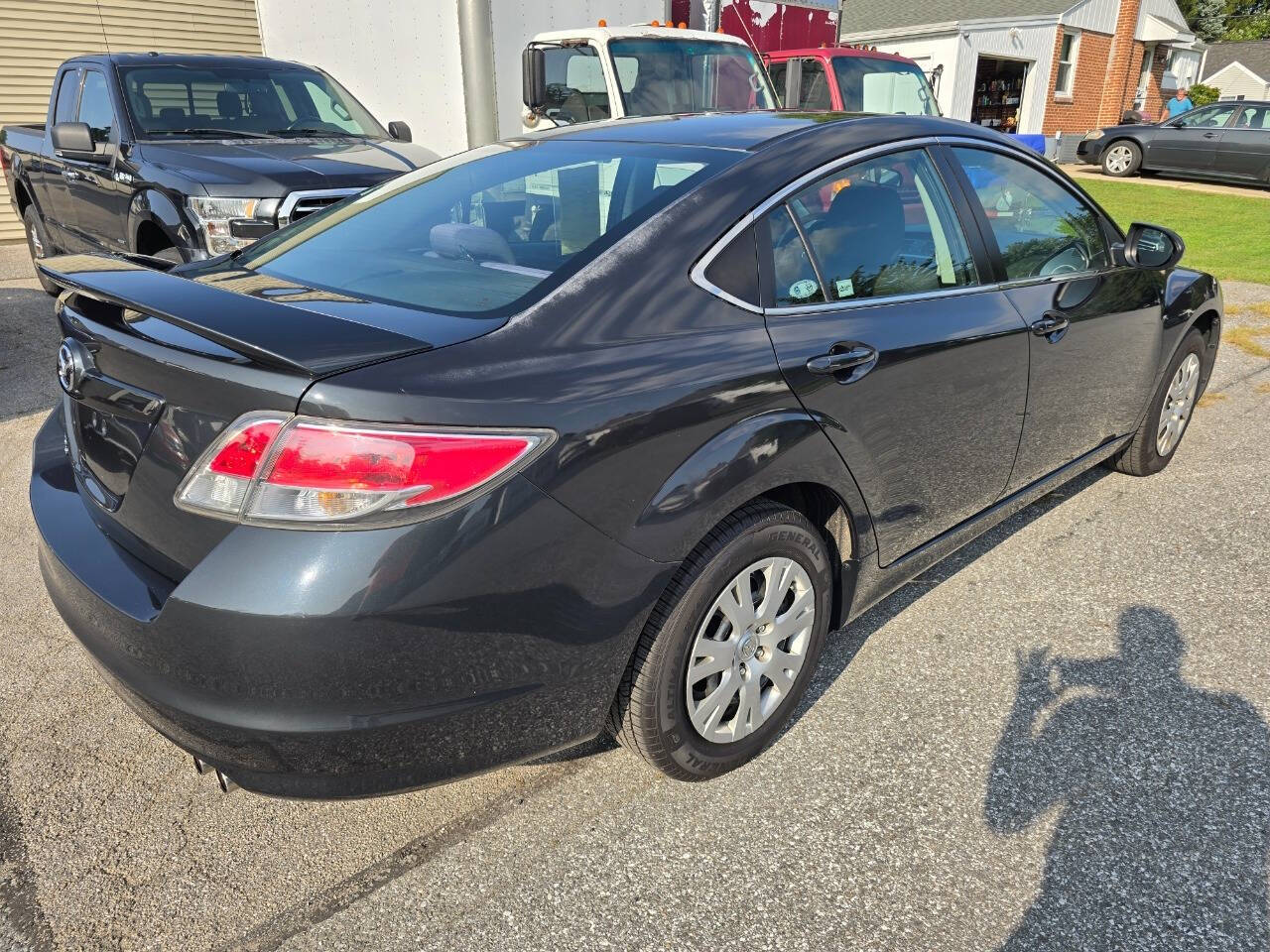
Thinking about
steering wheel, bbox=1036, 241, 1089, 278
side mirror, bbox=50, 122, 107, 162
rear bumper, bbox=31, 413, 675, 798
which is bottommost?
rear bumper, bbox=31, 413, 675, 798

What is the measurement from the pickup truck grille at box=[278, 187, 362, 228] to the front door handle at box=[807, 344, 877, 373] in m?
3.72

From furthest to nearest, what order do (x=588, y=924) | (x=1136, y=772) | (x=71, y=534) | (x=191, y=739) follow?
(x=1136, y=772) < (x=71, y=534) < (x=588, y=924) < (x=191, y=739)

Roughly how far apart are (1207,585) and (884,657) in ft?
4.65

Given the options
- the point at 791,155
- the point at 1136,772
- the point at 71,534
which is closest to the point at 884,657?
the point at 1136,772

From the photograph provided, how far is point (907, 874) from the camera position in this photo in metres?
2.18

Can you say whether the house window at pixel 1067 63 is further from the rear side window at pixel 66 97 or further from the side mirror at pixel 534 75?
the rear side window at pixel 66 97

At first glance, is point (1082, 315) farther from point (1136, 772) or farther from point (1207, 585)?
point (1136, 772)

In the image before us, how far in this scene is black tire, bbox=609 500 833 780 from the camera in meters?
2.16

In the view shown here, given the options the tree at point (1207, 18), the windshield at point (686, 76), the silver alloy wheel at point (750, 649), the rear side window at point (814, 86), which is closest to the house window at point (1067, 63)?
the rear side window at point (814, 86)

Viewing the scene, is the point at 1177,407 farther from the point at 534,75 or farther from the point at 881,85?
the point at 881,85

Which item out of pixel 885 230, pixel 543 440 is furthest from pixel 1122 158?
pixel 543 440

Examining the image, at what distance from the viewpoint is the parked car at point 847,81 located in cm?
983

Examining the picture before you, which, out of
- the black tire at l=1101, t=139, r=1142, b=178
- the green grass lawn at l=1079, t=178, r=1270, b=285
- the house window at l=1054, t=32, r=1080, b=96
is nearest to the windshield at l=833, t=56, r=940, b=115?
the green grass lawn at l=1079, t=178, r=1270, b=285

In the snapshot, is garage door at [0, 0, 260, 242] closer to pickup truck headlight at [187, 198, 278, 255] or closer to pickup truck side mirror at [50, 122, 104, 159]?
pickup truck side mirror at [50, 122, 104, 159]
